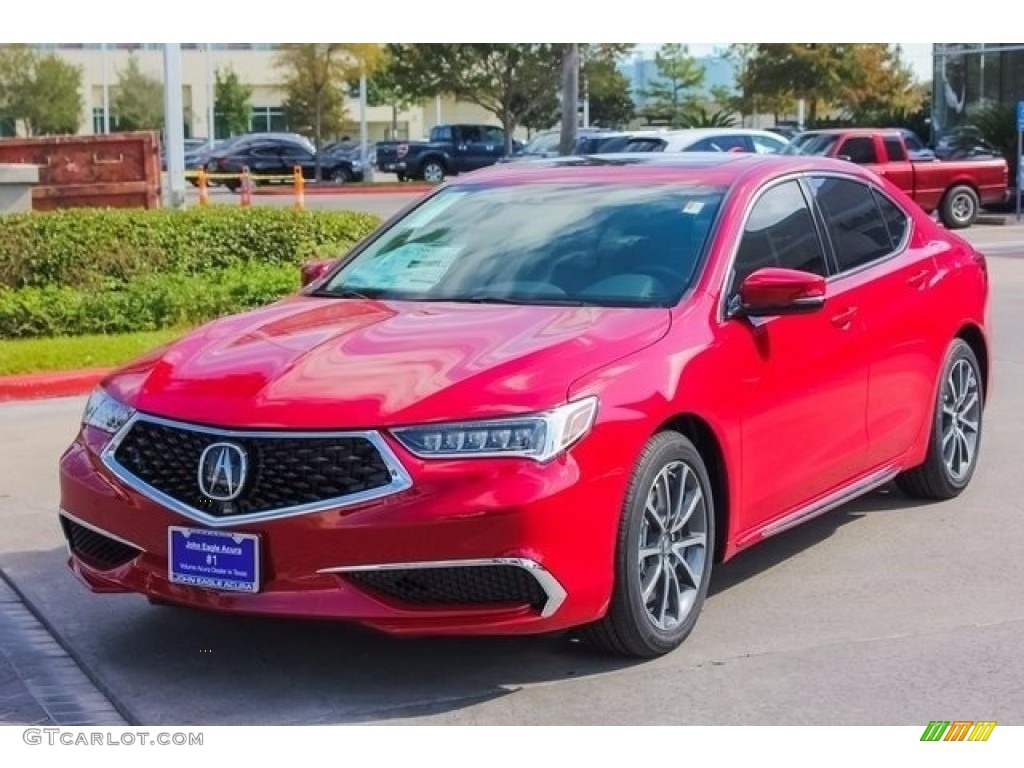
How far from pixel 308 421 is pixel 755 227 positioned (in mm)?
2127

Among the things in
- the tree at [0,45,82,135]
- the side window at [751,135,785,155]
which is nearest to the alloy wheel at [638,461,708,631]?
the side window at [751,135,785,155]

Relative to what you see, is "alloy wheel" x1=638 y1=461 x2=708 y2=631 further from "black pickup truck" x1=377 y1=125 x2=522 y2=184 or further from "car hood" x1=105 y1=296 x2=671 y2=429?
"black pickup truck" x1=377 y1=125 x2=522 y2=184

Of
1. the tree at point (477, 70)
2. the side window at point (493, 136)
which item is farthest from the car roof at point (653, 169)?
the tree at point (477, 70)

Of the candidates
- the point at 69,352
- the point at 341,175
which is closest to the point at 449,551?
the point at 69,352

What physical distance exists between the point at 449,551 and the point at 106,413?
137 cm

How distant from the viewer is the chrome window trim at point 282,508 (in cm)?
457

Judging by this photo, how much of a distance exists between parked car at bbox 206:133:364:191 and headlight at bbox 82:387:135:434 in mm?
42163

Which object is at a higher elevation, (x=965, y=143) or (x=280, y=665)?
(x=965, y=143)

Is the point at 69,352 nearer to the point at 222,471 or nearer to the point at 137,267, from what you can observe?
the point at 137,267

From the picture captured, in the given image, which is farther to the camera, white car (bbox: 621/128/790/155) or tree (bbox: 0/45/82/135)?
tree (bbox: 0/45/82/135)

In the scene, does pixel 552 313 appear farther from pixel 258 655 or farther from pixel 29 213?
pixel 29 213

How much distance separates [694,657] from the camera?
5223mm

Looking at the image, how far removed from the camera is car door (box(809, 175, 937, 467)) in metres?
6.47
